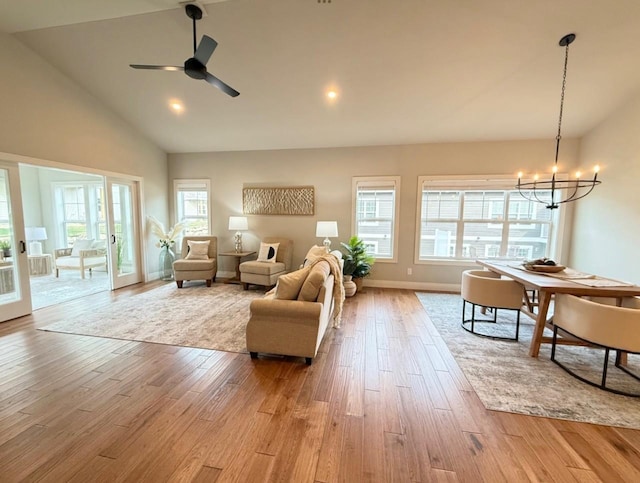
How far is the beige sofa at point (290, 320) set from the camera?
2.53 meters

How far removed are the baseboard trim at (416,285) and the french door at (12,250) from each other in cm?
536

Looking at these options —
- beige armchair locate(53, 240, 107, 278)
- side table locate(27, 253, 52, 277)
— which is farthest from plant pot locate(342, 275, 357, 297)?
side table locate(27, 253, 52, 277)

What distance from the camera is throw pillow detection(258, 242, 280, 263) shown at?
538 cm

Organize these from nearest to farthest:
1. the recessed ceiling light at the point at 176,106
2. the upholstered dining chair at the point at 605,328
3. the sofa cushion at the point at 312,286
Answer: the upholstered dining chair at the point at 605,328, the sofa cushion at the point at 312,286, the recessed ceiling light at the point at 176,106

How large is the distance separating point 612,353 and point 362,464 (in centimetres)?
321

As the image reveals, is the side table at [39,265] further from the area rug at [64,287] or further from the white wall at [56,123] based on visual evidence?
the white wall at [56,123]

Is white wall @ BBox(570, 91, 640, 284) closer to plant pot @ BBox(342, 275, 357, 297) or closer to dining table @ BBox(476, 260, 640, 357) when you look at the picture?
dining table @ BBox(476, 260, 640, 357)

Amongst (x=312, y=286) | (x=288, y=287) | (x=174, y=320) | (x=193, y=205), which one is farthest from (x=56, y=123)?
(x=312, y=286)

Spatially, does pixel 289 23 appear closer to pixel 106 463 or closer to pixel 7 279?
pixel 106 463

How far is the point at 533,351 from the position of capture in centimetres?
279

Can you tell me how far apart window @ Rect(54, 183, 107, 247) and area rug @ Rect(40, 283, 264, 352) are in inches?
136

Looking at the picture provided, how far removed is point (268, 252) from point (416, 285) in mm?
3024

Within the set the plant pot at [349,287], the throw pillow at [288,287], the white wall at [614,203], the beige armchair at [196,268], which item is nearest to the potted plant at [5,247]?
the beige armchair at [196,268]

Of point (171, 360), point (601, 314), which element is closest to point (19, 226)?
point (171, 360)
